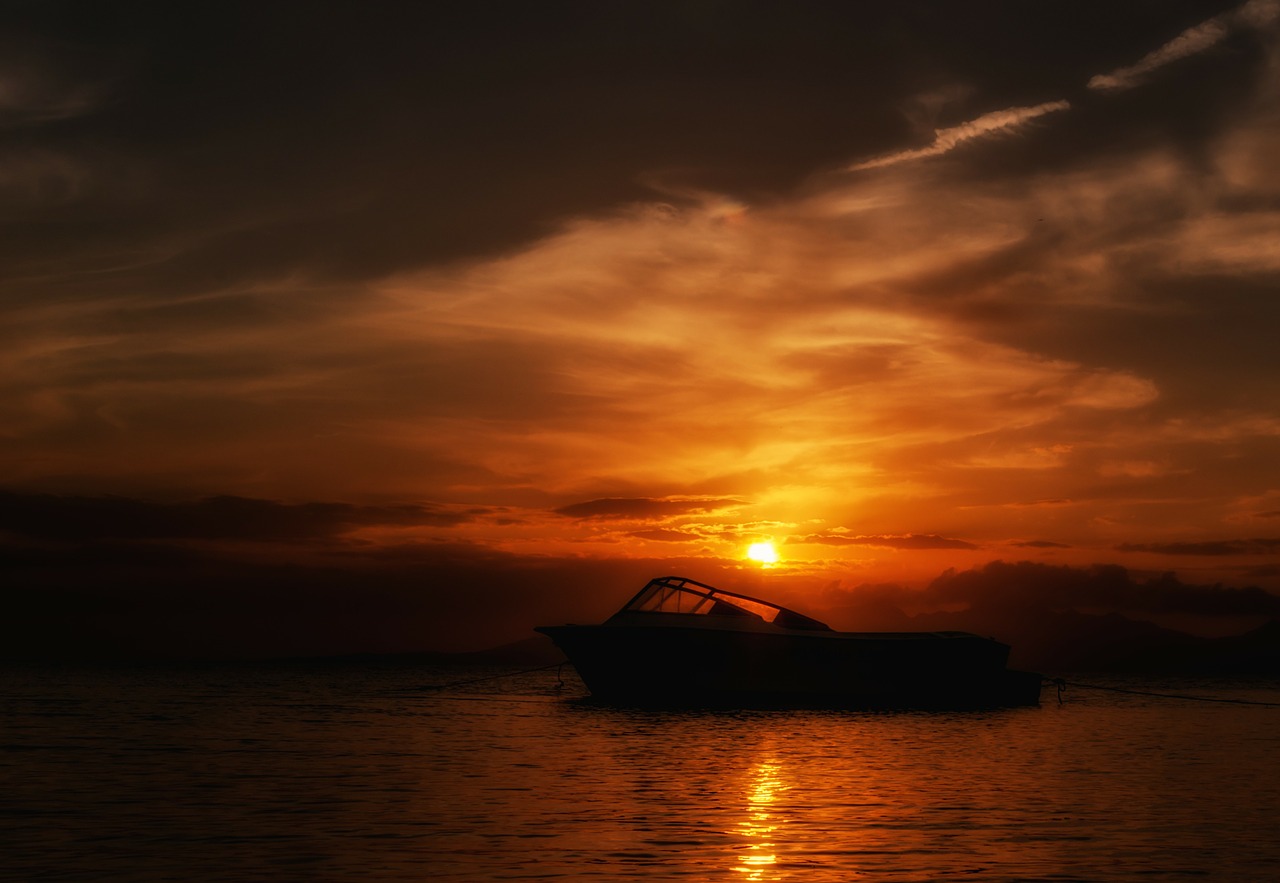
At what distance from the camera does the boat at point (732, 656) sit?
54594mm

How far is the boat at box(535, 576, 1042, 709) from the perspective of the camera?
54.6 metres

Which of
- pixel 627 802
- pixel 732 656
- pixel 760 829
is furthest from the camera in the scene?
pixel 732 656

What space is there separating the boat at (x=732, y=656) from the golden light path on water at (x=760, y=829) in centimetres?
2258

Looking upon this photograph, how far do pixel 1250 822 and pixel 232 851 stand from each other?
1995cm

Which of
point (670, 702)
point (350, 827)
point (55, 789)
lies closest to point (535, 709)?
point (670, 702)

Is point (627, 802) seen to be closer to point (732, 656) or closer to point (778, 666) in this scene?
point (732, 656)

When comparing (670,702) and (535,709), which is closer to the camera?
(670,702)

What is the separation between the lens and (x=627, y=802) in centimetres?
2509

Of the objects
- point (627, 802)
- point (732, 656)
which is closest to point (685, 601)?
point (732, 656)

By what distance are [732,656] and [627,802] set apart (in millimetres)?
31056

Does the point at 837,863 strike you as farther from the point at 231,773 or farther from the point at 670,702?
the point at 670,702

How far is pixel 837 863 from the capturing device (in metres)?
18.1

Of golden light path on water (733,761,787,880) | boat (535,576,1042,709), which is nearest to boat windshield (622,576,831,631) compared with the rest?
boat (535,576,1042,709)

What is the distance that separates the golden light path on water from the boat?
2258 centimetres
